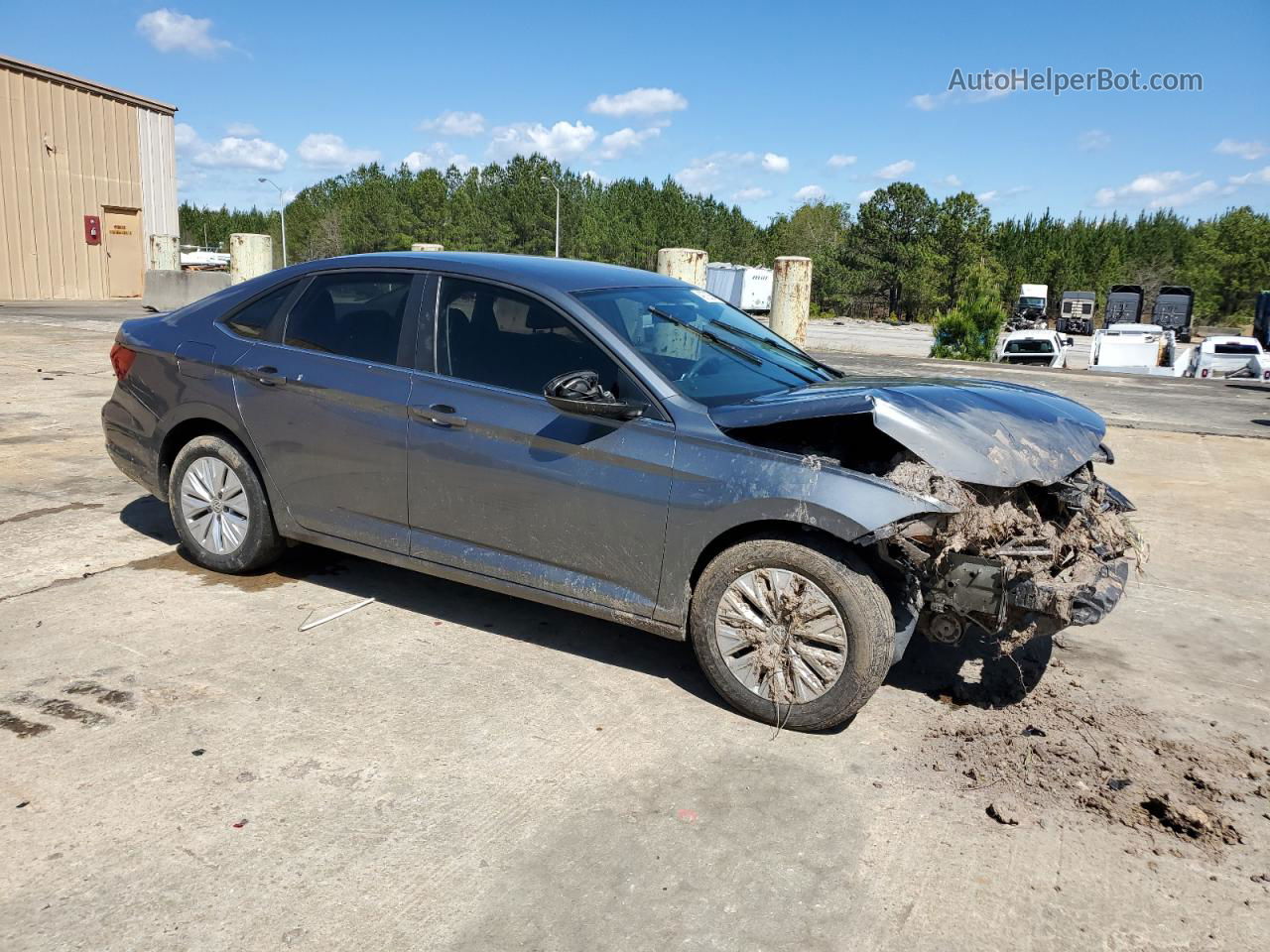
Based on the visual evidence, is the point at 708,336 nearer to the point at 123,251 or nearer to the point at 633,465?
the point at 633,465

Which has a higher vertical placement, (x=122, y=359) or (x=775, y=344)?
(x=775, y=344)

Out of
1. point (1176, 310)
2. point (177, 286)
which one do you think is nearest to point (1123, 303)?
point (1176, 310)

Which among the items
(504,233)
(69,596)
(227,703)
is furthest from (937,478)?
(504,233)

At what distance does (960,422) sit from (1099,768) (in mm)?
1397

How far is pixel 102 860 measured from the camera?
2.87 m

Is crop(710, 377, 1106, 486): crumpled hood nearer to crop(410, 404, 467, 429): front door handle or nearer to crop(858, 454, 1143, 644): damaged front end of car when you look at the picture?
crop(858, 454, 1143, 644): damaged front end of car

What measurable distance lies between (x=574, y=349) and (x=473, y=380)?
1.69 feet

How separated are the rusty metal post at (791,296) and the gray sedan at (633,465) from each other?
9227mm

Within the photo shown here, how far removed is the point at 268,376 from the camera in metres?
4.92

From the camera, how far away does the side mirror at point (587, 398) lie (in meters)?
3.92

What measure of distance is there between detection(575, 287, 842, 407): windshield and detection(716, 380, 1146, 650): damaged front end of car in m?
0.34

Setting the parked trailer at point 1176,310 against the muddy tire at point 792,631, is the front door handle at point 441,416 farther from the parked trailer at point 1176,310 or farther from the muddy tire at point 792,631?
the parked trailer at point 1176,310

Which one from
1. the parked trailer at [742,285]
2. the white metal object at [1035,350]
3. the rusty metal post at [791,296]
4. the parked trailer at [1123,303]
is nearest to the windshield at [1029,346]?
the white metal object at [1035,350]

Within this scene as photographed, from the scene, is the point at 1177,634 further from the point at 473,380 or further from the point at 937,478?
the point at 473,380
